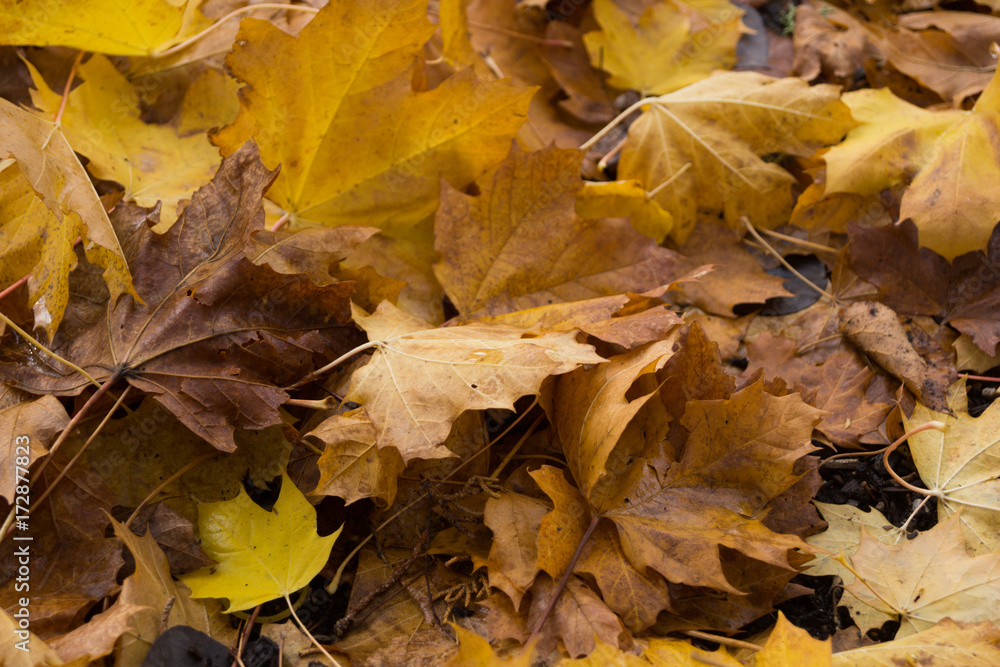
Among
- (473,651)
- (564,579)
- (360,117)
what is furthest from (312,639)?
(360,117)

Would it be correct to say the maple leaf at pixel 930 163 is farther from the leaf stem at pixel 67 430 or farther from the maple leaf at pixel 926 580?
the leaf stem at pixel 67 430

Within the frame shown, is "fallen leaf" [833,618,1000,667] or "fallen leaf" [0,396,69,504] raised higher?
"fallen leaf" [0,396,69,504]

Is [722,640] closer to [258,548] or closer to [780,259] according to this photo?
[258,548]

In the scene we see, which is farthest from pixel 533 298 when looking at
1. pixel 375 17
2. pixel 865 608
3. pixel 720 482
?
pixel 865 608

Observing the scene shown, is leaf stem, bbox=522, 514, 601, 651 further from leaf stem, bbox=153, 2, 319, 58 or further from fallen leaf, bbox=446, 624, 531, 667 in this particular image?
leaf stem, bbox=153, 2, 319, 58

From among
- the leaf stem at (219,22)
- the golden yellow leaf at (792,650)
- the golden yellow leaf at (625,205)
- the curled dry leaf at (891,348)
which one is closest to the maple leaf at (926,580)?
the golden yellow leaf at (792,650)

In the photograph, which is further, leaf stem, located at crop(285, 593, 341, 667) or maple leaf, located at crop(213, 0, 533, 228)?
maple leaf, located at crop(213, 0, 533, 228)

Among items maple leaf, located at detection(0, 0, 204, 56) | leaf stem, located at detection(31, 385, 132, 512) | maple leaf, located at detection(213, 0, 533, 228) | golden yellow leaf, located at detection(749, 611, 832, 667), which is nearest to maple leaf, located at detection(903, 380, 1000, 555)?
golden yellow leaf, located at detection(749, 611, 832, 667)
